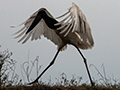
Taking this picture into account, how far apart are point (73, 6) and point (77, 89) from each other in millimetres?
1608

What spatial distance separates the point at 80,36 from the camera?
6277 mm

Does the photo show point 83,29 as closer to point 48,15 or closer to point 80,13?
point 80,13

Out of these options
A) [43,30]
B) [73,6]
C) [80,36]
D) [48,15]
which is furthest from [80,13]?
[43,30]

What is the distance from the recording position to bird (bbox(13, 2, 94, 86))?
17.7 ft

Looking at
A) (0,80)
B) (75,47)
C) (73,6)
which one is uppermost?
(73,6)

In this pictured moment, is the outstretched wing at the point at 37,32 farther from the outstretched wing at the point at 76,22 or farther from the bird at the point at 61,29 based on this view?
the outstretched wing at the point at 76,22

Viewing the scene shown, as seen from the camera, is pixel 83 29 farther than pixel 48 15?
No

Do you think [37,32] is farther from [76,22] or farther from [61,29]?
[76,22]

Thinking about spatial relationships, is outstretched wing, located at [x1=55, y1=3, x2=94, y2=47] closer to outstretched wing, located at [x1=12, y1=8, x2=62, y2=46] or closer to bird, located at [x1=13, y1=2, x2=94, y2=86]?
bird, located at [x1=13, y1=2, x2=94, y2=86]

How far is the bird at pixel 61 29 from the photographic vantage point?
17.7ft

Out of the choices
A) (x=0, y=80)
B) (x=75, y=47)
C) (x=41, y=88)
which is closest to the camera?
(x=41, y=88)

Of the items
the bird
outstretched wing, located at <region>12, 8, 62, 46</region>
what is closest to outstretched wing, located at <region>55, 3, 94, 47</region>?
the bird

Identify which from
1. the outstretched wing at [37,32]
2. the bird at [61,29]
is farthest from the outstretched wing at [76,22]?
the outstretched wing at [37,32]

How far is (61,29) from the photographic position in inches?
243
